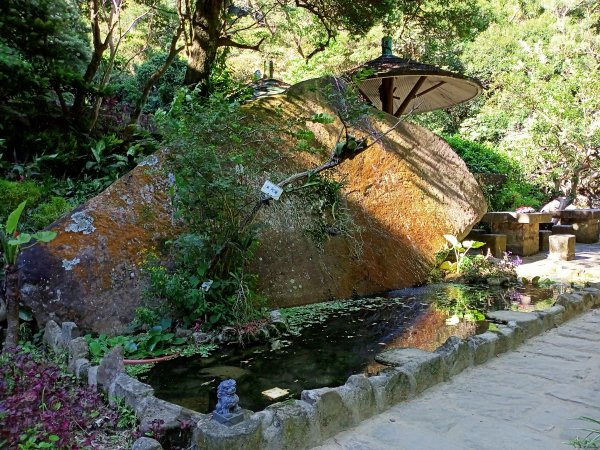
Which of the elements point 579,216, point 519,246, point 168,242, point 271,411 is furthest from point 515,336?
point 579,216

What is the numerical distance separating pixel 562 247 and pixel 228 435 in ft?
23.8

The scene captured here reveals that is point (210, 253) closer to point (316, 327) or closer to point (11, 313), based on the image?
point (316, 327)

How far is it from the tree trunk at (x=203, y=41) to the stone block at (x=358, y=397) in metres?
5.50

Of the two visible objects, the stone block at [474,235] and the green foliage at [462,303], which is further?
the stone block at [474,235]

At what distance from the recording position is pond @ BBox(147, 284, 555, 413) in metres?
3.29

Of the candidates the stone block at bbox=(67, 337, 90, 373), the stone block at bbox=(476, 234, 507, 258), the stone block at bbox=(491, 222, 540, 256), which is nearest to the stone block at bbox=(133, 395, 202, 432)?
the stone block at bbox=(67, 337, 90, 373)

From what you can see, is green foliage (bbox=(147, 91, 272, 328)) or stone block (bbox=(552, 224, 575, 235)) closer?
green foliage (bbox=(147, 91, 272, 328))

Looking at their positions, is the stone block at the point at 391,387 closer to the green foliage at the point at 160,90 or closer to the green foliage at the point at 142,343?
the green foliage at the point at 142,343

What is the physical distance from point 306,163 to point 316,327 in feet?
7.70

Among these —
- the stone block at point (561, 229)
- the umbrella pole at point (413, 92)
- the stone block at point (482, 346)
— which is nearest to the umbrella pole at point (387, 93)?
the umbrella pole at point (413, 92)

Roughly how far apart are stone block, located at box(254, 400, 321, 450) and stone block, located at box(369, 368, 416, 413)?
51 cm

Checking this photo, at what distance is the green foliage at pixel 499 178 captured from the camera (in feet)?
34.3

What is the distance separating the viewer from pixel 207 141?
15.2 feet

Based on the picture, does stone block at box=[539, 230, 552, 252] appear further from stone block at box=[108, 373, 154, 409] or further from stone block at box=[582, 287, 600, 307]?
stone block at box=[108, 373, 154, 409]
